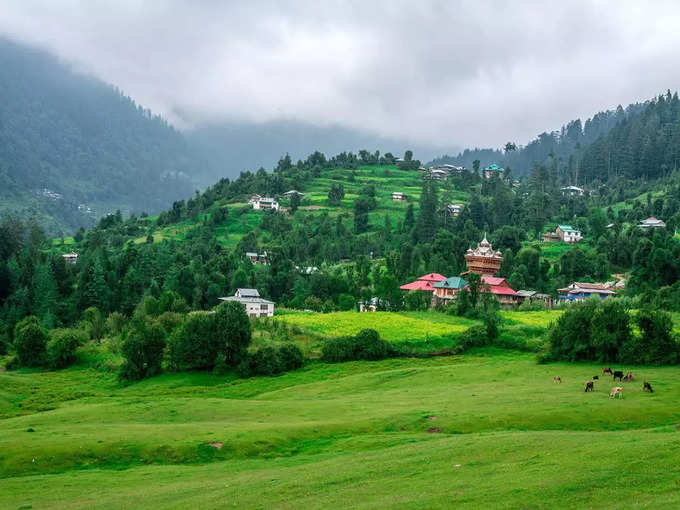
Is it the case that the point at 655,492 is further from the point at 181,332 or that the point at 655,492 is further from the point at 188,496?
the point at 181,332

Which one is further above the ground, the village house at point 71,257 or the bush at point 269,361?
the village house at point 71,257

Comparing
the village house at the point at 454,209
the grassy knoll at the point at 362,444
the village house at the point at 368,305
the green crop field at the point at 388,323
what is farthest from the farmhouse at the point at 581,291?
the village house at the point at 454,209

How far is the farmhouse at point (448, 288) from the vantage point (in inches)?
4274

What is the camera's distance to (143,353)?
233ft

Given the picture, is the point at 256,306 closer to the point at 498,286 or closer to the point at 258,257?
the point at 498,286

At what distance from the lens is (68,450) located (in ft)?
122

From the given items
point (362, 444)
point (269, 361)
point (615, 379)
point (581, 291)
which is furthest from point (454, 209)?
point (362, 444)

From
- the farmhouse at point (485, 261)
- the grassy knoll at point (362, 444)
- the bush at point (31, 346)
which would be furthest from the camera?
the farmhouse at point (485, 261)

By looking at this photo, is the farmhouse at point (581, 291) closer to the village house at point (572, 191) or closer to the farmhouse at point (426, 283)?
the farmhouse at point (426, 283)

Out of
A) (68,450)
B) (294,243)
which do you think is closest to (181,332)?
(68,450)

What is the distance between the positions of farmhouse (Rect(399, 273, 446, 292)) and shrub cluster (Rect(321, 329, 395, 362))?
39.8 m

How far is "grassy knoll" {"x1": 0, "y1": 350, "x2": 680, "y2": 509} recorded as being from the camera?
83.5 feet

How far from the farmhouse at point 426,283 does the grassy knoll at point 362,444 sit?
50001mm

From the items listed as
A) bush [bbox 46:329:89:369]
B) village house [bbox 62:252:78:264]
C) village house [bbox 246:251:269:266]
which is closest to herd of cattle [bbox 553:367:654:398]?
bush [bbox 46:329:89:369]
